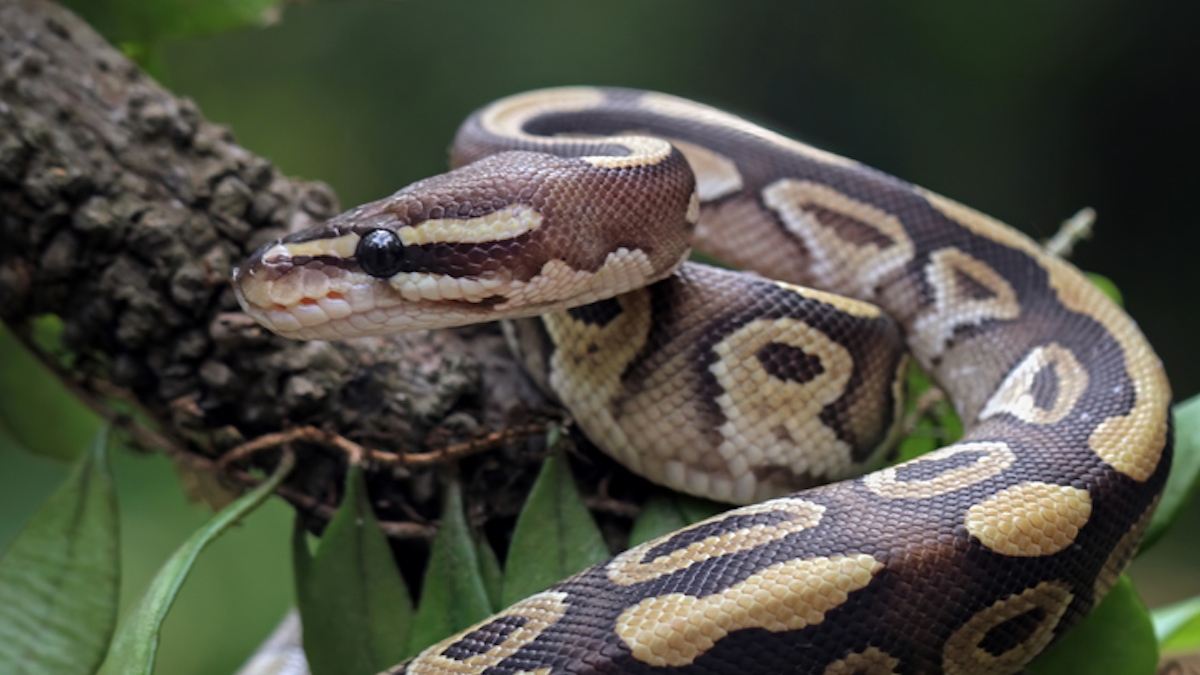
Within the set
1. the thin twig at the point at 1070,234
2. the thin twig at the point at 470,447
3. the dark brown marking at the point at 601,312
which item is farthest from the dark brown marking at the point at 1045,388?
the thin twig at the point at 470,447

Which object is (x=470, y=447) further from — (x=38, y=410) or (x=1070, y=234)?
(x=1070, y=234)

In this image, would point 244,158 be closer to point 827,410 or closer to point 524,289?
point 524,289

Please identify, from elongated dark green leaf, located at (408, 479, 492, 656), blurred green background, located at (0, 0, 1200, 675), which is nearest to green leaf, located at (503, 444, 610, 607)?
elongated dark green leaf, located at (408, 479, 492, 656)

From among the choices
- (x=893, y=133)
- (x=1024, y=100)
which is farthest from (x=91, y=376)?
(x=1024, y=100)

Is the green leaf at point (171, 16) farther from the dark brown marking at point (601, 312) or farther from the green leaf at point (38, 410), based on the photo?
the dark brown marking at point (601, 312)

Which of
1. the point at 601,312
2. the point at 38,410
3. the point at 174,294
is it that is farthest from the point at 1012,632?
the point at 38,410
